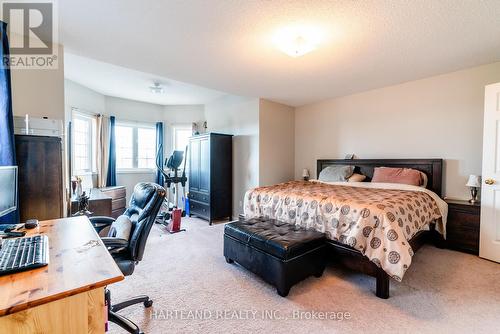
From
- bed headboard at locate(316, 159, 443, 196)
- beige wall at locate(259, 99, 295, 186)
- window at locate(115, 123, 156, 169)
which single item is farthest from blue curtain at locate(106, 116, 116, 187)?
bed headboard at locate(316, 159, 443, 196)

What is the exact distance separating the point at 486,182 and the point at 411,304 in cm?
182

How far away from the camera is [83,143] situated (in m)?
4.45

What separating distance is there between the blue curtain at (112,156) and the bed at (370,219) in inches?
128

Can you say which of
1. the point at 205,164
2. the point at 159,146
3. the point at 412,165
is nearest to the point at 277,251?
the point at 412,165

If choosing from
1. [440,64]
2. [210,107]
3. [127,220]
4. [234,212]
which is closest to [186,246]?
[127,220]

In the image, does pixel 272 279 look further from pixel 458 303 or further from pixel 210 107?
pixel 210 107

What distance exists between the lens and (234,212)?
467 centimetres

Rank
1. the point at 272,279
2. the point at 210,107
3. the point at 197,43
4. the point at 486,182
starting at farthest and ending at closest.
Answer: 1. the point at 210,107
2. the point at 486,182
3. the point at 197,43
4. the point at 272,279

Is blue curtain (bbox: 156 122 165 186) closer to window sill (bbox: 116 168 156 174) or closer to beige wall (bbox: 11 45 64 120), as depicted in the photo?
window sill (bbox: 116 168 156 174)

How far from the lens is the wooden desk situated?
28.4 inches

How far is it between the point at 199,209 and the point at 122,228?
9.37 feet

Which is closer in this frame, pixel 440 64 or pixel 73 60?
pixel 440 64

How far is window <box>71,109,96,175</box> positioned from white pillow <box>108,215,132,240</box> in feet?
10.1

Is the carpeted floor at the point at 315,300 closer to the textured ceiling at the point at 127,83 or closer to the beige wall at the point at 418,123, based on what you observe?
the beige wall at the point at 418,123
